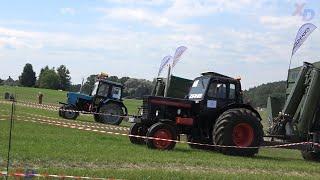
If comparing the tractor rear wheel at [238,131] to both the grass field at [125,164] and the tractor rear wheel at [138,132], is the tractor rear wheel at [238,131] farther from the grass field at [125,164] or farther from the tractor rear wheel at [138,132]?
the tractor rear wheel at [138,132]

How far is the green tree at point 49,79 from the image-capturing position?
115m

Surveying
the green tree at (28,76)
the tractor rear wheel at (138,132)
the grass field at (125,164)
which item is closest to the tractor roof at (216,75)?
the tractor rear wheel at (138,132)

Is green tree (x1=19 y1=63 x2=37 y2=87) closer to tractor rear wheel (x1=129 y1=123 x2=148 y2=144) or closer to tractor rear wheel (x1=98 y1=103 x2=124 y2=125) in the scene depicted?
tractor rear wheel (x1=98 y1=103 x2=124 y2=125)

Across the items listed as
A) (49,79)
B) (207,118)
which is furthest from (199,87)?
(49,79)

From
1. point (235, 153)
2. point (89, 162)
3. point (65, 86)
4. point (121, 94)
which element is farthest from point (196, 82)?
point (65, 86)

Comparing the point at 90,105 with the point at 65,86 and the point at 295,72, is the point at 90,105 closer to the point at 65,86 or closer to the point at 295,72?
the point at 295,72

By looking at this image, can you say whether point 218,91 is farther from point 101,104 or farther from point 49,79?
point 49,79

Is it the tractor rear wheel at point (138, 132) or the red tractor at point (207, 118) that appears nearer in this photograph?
the red tractor at point (207, 118)

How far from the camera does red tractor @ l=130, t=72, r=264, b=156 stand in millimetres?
15273

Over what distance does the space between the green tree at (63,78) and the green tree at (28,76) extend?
5.92 m

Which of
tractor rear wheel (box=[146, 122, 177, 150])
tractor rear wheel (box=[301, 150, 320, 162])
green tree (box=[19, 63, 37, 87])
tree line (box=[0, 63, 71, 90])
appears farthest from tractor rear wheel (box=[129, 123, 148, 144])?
green tree (box=[19, 63, 37, 87])

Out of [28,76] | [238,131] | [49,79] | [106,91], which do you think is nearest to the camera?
[238,131]

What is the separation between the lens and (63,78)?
12238cm

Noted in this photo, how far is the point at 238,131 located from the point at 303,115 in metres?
2.04
